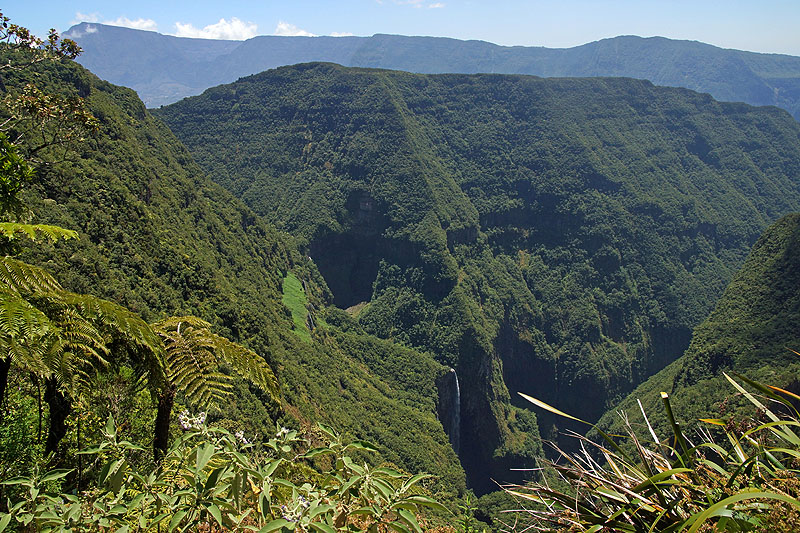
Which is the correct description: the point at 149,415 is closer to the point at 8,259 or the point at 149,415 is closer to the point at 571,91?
the point at 8,259

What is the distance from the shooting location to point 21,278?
4617 millimetres

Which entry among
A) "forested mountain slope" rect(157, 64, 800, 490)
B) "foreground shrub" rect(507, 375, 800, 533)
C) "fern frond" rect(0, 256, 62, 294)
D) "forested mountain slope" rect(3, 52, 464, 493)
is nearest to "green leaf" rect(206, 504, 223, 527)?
"foreground shrub" rect(507, 375, 800, 533)

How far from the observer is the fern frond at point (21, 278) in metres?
4.47

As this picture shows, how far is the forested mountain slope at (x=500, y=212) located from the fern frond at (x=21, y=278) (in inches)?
2215

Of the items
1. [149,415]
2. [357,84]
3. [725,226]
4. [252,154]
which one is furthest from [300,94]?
[149,415]

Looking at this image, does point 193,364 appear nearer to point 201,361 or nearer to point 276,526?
point 201,361

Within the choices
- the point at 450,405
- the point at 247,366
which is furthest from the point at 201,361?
the point at 450,405

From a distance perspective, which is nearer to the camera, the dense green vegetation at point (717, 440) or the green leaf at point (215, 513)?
the green leaf at point (215, 513)

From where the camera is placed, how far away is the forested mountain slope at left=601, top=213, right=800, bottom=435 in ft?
120

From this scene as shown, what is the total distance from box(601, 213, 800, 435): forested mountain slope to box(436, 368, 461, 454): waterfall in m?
18.4

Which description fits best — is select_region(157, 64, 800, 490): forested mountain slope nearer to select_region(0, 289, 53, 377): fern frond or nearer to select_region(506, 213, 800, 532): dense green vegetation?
select_region(506, 213, 800, 532): dense green vegetation

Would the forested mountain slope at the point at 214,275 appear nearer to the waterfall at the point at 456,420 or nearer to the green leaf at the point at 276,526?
the waterfall at the point at 456,420

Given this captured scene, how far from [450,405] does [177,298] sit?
38.3 m

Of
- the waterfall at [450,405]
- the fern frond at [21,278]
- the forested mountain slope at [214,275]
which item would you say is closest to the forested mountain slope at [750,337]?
the waterfall at [450,405]
